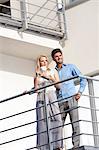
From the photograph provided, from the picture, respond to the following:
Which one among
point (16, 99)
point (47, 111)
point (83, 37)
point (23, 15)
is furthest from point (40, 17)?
point (47, 111)

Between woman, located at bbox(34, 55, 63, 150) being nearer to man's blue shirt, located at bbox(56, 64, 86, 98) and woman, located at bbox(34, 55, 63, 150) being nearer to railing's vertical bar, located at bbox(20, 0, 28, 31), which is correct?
man's blue shirt, located at bbox(56, 64, 86, 98)

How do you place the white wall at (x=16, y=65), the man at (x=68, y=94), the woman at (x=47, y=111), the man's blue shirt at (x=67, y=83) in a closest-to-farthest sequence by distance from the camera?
the woman at (x=47, y=111)
the man at (x=68, y=94)
the man's blue shirt at (x=67, y=83)
the white wall at (x=16, y=65)

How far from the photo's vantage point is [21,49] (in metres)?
12.3

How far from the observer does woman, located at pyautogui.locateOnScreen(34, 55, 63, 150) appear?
343 inches

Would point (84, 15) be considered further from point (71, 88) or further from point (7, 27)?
point (71, 88)

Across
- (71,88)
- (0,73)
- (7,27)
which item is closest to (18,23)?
(7,27)

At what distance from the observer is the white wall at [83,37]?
1202 cm

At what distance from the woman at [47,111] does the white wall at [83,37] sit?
3006 millimetres

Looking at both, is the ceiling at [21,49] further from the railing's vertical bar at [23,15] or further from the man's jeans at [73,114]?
the man's jeans at [73,114]

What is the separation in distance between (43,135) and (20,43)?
350 cm

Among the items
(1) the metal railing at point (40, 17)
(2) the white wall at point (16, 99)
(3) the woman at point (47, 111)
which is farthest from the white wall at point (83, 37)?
(3) the woman at point (47, 111)

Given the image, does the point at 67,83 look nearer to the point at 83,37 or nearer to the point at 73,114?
the point at 73,114

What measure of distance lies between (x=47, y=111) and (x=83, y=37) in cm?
377

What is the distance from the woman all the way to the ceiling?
2930mm
